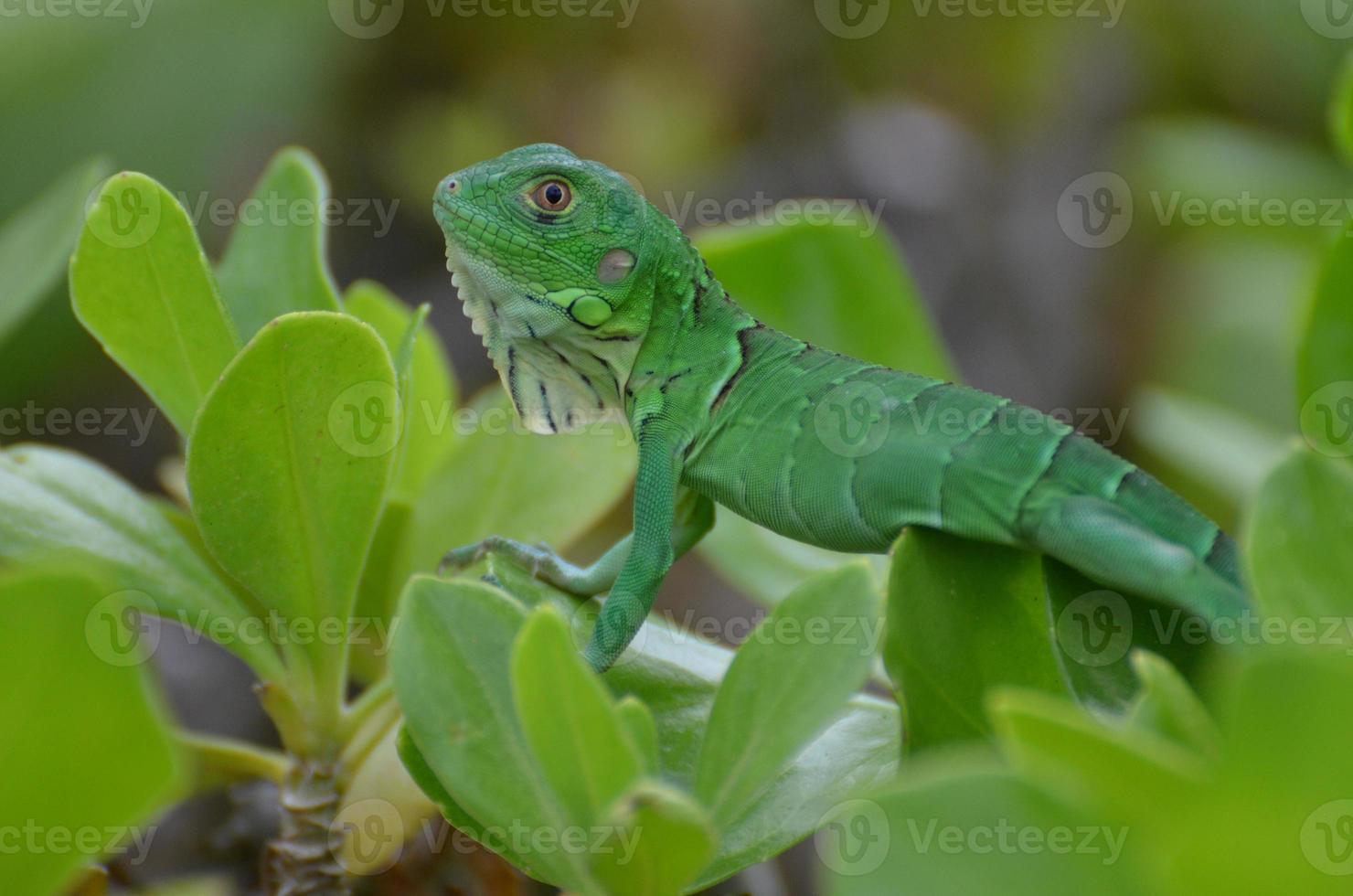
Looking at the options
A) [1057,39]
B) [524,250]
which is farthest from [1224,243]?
[524,250]

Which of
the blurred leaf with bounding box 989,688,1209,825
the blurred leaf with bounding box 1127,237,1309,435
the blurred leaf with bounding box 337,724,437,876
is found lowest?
the blurred leaf with bounding box 1127,237,1309,435

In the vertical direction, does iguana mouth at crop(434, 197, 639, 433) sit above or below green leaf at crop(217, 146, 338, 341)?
below

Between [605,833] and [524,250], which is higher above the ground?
[524,250]

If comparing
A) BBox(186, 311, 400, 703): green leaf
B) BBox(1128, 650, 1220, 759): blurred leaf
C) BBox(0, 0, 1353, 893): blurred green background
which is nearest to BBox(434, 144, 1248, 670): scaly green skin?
BBox(186, 311, 400, 703): green leaf

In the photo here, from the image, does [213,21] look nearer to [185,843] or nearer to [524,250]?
[524,250]

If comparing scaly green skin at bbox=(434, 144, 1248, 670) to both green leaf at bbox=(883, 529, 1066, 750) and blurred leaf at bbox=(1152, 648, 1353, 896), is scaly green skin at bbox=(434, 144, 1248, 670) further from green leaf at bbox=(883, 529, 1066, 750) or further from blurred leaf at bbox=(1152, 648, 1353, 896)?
blurred leaf at bbox=(1152, 648, 1353, 896)

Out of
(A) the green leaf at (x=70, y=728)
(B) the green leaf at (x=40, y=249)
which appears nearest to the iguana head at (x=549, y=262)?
(B) the green leaf at (x=40, y=249)
